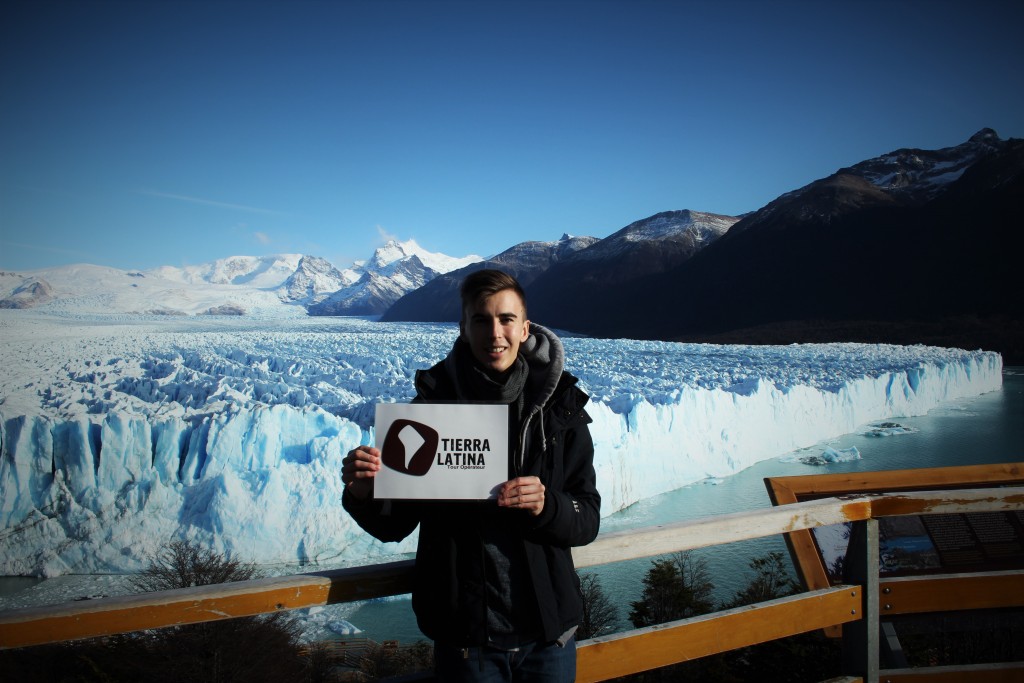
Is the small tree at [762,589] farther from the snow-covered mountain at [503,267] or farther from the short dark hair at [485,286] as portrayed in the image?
the snow-covered mountain at [503,267]

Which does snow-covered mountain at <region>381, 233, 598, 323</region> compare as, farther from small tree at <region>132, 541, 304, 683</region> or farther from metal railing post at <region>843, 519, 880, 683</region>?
metal railing post at <region>843, 519, 880, 683</region>

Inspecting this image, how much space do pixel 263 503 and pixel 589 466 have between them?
5.20 metres

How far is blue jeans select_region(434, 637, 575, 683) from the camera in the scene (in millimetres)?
990

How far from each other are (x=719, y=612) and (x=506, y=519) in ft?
2.34

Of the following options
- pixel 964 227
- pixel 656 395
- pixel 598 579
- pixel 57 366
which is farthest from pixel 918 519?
pixel 964 227

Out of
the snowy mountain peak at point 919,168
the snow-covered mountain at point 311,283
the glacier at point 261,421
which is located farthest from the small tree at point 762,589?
the snow-covered mountain at point 311,283

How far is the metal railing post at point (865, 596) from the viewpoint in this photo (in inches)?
57.6

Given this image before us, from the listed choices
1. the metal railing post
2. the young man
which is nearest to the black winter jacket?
the young man

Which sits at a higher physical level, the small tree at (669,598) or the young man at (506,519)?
the young man at (506,519)

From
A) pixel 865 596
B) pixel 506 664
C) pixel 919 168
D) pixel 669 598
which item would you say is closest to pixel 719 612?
pixel 865 596

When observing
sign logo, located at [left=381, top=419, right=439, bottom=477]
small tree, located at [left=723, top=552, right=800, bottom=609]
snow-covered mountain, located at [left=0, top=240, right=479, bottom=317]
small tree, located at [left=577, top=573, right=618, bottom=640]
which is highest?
snow-covered mountain, located at [left=0, top=240, right=479, bottom=317]

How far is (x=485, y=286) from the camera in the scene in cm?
105

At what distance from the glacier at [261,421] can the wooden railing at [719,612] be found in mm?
4773

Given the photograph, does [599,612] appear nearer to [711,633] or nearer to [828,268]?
[711,633]
